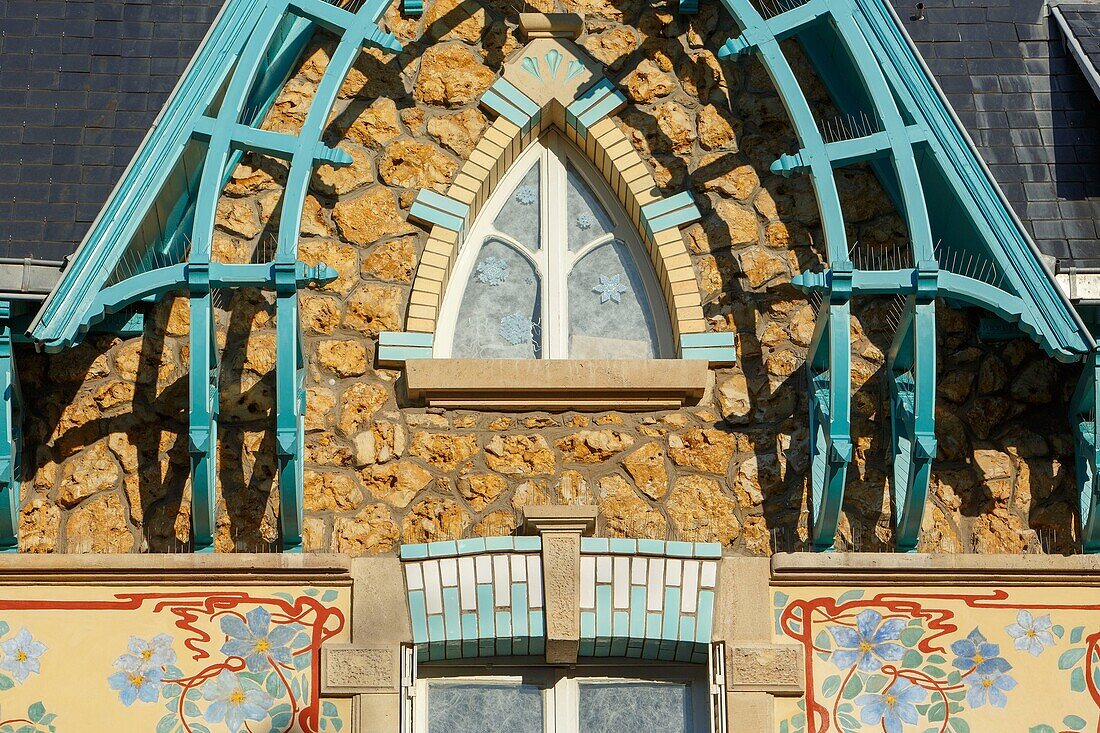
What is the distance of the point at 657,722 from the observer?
930 cm

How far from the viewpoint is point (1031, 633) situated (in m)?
9.16

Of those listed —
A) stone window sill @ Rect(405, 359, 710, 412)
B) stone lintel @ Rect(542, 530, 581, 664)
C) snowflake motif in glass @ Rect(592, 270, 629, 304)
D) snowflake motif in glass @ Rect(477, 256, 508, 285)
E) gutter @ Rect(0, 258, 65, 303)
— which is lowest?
stone lintel @ Rect(542, 530, 581, 664)

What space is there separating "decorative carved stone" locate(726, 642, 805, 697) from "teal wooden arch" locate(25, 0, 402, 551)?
6.88 ft

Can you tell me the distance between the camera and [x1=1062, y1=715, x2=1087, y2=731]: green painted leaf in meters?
8.98

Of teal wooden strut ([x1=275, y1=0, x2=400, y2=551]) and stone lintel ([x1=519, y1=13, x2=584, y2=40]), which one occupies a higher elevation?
stone lintel ([x1=519, y1=13, x2=584, y2=40])

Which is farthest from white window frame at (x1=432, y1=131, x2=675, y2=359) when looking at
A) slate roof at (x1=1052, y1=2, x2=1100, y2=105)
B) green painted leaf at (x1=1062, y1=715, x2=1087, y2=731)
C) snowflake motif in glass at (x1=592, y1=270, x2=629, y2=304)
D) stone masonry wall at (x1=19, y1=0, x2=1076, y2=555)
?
Answer: green painted leaf at (x1=1062, y1=715, x2=1087, y2=731)

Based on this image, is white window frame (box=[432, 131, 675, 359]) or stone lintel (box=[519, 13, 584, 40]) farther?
stone lintel (box=[519, 13, 584, 40])

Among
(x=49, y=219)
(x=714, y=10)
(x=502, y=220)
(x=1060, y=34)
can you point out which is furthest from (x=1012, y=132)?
(x=49, y=219)

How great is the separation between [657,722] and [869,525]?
4.68ft

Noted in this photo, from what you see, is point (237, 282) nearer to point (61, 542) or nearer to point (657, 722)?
point (61, 542)

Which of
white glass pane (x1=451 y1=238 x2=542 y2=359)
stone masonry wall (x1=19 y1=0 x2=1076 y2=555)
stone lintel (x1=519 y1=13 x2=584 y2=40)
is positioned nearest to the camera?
stone masonry wall (x1=19 y1=0 x2=1076 y2=555)

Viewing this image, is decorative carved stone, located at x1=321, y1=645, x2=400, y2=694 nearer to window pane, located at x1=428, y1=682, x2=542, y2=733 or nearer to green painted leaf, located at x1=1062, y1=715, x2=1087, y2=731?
window pane, located at x1=428, y1=682, x2=542, y2=733

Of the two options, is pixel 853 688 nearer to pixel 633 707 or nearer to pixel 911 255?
pixel 633 707

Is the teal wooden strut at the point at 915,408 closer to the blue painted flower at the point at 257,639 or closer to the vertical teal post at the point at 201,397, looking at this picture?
the blue painted flower at the point at 257,639
